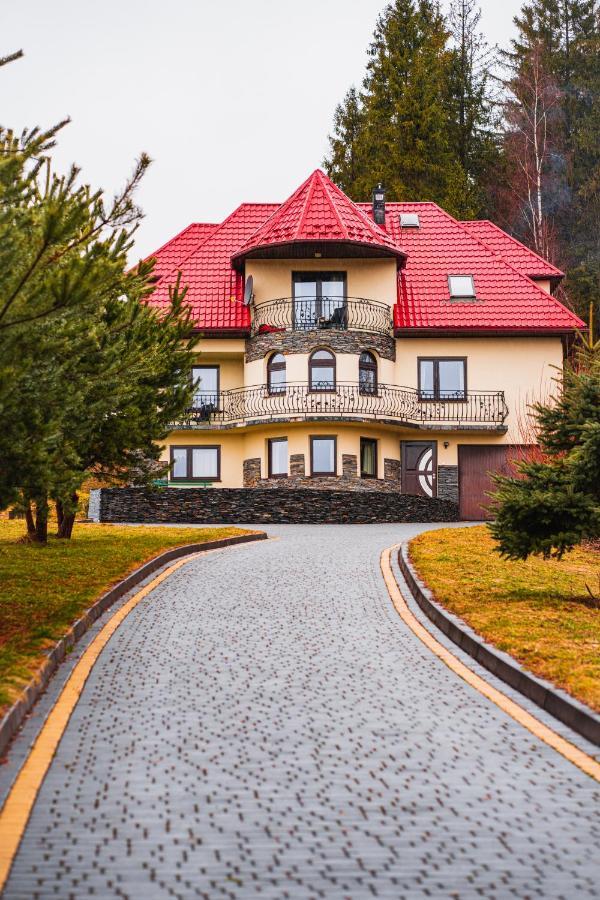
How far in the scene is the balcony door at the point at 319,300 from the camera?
40.2 metres

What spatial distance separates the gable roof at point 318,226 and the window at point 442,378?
4029mm

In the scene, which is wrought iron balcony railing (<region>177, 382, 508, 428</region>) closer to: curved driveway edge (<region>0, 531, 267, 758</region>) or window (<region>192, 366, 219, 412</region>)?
window (<region>192, 366, 219, 412</region>)

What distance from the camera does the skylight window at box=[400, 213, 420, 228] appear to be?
4597cm

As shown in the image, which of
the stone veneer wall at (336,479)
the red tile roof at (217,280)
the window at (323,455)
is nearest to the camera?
the stone veneer wall at (336,479)

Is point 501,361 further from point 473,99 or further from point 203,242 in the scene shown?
point 473,99

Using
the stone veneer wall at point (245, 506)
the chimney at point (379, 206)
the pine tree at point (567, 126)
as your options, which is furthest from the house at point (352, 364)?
the pine tree at point (567, 126)

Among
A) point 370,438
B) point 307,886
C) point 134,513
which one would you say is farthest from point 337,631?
point 370,438

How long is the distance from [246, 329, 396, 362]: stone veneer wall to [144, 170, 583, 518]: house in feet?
0.16

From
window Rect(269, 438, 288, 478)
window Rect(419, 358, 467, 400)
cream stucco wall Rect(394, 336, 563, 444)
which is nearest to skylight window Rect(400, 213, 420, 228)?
cream stucco wall Rect(394, 336, 563, 444)

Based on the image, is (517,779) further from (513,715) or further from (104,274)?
(104,274)

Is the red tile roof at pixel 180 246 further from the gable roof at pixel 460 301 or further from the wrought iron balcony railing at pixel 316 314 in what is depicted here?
the gable roof at pixel 460 301

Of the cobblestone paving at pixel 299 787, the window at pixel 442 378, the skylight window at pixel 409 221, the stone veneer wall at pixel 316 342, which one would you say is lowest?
the cobblestone paving at pixel 299 787

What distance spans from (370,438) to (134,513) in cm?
1073

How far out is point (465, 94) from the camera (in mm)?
62250
